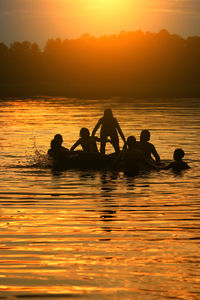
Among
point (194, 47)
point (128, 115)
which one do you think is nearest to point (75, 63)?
point (194, 47)

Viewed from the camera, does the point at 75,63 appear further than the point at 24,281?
Yes

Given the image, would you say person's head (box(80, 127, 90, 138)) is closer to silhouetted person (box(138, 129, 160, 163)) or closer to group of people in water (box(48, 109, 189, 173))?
group of people in water (box(48, 109, 189, 173))

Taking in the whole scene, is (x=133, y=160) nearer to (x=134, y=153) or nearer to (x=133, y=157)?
(x=133, y=157)

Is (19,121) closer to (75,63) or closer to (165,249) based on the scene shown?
(165,249)

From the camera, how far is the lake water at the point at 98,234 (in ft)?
24.2

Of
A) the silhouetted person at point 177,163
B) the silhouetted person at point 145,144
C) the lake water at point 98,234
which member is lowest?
the lake water at point 98,234

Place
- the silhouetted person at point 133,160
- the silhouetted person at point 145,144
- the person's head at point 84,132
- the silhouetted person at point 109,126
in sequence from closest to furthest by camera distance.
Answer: the silhouetted person at point 133,160
the silhouetted person at point 145,144
the person's head at point 84,132
the silhouetted person at point 109,126

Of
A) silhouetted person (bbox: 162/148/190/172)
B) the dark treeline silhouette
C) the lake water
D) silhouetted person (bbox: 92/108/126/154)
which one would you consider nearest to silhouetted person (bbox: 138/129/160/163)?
silhouetted person (bbox: 162/148/190/172)

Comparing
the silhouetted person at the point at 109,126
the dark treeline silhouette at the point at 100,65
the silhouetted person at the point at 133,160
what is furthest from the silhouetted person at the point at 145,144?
the dark treeline silhouette at the point at 100,65

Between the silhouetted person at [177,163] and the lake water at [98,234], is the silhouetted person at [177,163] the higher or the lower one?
the higher one

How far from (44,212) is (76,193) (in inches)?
95.2

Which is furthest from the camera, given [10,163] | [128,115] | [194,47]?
[194,47]

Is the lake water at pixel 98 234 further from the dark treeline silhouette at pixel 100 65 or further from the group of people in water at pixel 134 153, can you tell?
the dark treeline silhouette at pixel 100 65

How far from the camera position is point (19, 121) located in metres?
39.4
